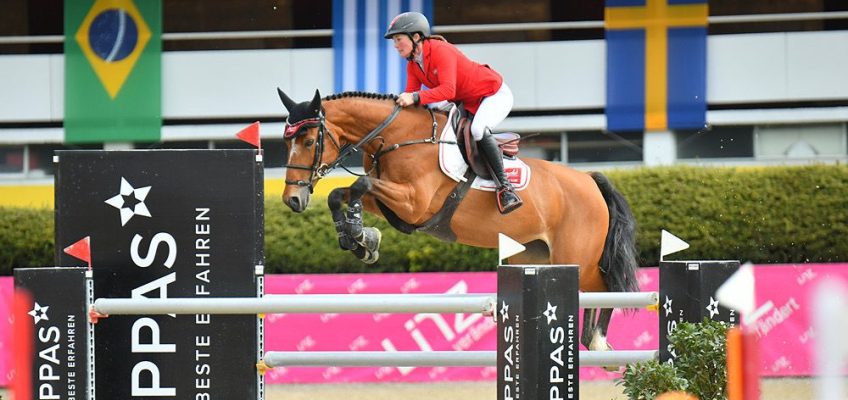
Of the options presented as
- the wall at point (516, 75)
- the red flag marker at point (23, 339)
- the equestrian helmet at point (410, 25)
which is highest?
the wall at point (516, 75)

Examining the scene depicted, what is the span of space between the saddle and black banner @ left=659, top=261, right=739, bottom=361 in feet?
4.71

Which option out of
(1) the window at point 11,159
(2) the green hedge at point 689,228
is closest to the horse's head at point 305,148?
(2) the green hedge at point 689,228

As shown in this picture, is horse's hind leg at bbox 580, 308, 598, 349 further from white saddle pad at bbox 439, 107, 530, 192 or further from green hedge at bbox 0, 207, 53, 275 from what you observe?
green hedge at bbox 0, 207, 53, 275

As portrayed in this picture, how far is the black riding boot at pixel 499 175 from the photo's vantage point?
17.2 feet

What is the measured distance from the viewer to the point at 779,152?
1105 centimetres

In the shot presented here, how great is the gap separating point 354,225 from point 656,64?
656 centimetres

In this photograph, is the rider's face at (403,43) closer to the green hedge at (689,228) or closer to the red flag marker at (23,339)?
the red flag marker at (23,339)

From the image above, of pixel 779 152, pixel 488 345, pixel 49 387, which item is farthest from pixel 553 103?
pixel 49 387

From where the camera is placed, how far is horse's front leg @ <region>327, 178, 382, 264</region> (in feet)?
15.9

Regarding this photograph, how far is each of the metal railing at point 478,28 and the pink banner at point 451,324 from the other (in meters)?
3.39

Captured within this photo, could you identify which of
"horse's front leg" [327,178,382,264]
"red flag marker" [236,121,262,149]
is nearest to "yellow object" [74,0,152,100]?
"horse's front leg" [327,178,382,264]

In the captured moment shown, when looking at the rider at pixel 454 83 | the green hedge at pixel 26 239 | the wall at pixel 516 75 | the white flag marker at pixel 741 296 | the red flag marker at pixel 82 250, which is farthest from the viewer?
the wall at pixel 516 75

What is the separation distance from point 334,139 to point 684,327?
2.00m

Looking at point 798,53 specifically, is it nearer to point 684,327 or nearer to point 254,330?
point 684,327
